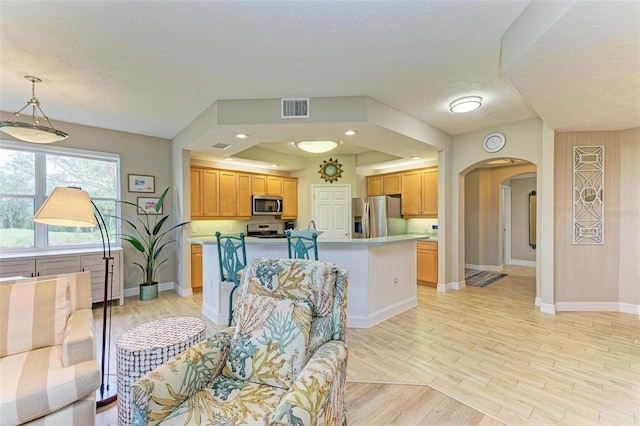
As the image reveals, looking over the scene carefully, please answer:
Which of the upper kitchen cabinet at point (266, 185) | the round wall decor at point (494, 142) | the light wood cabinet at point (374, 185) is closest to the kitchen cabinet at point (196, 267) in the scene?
the upper kitchen cabinet at point (266, 185)

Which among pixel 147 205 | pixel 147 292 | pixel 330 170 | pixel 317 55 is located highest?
pixel 317 55

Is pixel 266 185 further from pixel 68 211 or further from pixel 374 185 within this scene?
pixel 68 211

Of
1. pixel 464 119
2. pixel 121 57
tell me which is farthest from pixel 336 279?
pixel 464 119

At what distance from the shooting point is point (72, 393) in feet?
4.97

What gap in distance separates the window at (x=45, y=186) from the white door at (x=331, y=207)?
374 cm

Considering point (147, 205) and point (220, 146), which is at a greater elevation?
point (220, 146)

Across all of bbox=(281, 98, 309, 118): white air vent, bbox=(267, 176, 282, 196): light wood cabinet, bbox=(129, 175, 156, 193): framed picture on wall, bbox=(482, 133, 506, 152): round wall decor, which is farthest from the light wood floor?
bbox=(267, 176, 282, 196): light wood cabinet

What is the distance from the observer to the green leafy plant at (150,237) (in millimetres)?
4578

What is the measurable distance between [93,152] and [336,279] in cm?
467

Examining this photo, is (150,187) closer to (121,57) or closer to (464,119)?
(121,57)

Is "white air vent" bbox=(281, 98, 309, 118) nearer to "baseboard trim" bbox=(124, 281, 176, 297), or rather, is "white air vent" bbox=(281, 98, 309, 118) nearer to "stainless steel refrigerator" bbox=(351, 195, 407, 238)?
"stainless steel refrigerator" bbox=(351, 195, 407, 238)

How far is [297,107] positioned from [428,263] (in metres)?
3.66

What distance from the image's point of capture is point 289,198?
669cm

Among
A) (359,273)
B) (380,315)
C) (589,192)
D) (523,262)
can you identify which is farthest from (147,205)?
(523,262)
